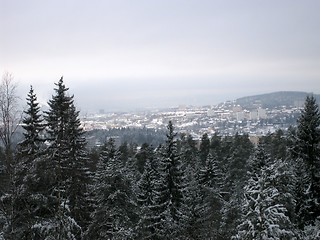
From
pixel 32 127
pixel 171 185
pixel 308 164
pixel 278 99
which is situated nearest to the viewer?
pixel 32 127

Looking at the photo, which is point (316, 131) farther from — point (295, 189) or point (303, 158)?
point (295, 189)

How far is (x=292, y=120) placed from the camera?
105 meters

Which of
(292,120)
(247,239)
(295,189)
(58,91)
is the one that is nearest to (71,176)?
(58,91)

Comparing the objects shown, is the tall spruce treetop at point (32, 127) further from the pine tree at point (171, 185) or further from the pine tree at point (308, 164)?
the pine tree at point (308, 164)

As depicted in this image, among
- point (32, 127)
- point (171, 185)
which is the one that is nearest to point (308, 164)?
point (171, 185)

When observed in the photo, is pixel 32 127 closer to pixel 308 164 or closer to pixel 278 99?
pixel 308 164

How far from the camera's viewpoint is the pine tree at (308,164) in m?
12.5

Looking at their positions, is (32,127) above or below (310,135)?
above

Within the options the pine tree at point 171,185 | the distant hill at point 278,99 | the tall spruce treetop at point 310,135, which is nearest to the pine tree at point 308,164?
the tall spruce treetop at point 310,135

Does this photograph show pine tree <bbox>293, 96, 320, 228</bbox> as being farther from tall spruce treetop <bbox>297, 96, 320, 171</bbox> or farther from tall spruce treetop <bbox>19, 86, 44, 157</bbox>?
tall spruce treetop <bbox>19, 86, 44, 157</bbox>

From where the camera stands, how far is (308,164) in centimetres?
1285

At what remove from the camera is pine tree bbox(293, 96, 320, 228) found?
492 inches

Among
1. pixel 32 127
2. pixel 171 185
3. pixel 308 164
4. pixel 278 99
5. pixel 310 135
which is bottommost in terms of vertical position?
pixel 171 185

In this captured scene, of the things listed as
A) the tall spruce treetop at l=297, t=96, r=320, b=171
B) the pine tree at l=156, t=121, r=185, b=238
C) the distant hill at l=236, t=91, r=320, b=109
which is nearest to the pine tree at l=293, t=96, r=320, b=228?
the tall spruce treetop at l=297, t=96, r=320, b=171
